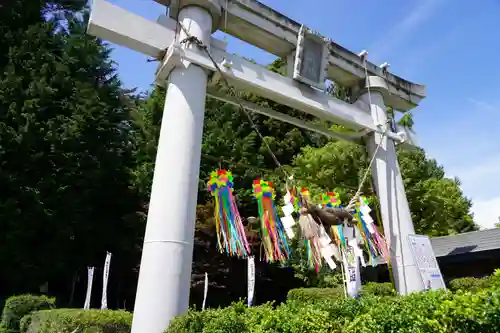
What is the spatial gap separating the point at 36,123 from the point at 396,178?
43.3ft

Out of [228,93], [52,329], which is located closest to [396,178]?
[228,93]

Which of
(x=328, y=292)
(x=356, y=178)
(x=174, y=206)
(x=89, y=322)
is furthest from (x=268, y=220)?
(x=356, y=178)

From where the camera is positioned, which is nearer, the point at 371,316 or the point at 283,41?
the point at 371,316

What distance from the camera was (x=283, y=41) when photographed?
7.85m

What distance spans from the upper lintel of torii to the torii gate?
2 centimetres

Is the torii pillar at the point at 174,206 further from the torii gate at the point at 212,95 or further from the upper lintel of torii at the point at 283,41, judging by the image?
the upper lintel of torii at the point at 283,41

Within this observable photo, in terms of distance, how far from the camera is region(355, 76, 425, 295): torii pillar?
24.8 ft

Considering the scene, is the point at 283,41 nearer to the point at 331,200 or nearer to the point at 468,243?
the point at 331,200

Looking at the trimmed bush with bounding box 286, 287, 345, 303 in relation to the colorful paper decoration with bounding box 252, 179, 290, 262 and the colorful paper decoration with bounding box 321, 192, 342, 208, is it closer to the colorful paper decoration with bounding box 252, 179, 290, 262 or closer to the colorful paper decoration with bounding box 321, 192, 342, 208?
the colorful paper decoration with bounding box 321, 192, 342, 208

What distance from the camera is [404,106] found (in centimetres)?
977

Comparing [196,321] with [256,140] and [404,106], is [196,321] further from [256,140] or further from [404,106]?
[256,140]

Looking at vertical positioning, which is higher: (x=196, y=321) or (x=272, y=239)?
(x=272, y=239)

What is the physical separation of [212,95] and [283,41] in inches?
75.3

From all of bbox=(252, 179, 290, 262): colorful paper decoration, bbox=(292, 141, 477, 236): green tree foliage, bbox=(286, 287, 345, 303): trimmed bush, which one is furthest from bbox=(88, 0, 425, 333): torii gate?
bbox=(292, 141, 477, 236): green tree foliage
